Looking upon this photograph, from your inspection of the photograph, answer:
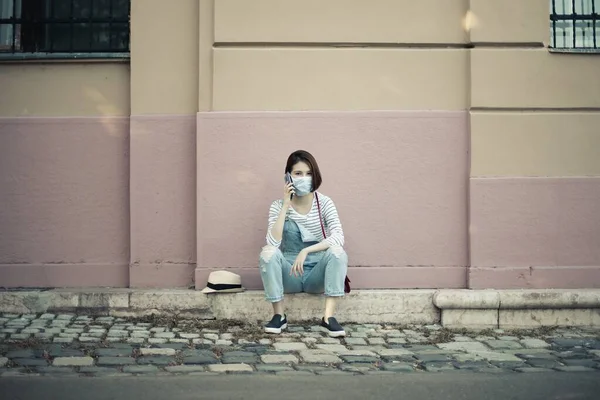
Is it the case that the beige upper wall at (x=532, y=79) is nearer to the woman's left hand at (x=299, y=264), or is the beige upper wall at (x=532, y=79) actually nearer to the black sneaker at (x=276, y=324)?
the woman's left hand at (x=299, y=264)

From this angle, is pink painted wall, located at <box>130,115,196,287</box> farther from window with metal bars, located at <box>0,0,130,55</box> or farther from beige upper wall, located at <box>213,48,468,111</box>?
window with metal bars, located at <box>0,0,130,55</box>

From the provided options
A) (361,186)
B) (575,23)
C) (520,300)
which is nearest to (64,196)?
(361,186)

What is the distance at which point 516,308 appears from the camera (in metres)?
6.00

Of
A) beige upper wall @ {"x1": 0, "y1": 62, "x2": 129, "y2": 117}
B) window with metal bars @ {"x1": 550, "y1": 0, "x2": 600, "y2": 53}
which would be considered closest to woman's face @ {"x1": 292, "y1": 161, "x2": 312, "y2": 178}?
beige upper wall @ {"x1": 0, "y1": 62, "x2": 129, "y2": 117}

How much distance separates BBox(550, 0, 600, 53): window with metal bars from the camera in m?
6.56

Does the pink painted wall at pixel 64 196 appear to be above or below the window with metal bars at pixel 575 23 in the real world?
below

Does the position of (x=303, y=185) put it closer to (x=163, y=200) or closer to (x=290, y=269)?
(x=290, y=269)

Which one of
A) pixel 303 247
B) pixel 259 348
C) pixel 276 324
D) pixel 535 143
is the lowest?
pixel 259 348

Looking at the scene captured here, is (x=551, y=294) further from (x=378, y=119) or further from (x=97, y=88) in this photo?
(x=97, y=88)

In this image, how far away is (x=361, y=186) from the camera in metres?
6.32

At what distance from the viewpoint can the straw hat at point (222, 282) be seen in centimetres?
607

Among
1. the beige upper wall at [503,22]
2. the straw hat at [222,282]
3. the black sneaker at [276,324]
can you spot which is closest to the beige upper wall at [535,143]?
the beige upper wall at [503,22]

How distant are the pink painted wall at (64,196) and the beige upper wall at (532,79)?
3.17 meters

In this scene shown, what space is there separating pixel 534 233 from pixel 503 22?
1827 mm
